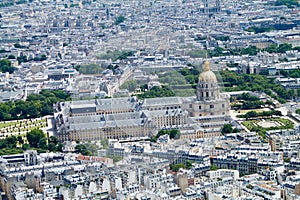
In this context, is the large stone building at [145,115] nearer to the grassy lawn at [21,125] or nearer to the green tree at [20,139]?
the grassy lawn at [21,125]

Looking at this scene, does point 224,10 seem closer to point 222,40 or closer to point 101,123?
point 222,40

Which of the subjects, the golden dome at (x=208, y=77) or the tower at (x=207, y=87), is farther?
the golden dome at (x=208, y=77)

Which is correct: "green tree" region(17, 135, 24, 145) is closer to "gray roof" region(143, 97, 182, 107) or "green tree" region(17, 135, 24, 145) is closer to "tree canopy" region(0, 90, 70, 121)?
"tree canopy" region(0, 90, 70, 121)

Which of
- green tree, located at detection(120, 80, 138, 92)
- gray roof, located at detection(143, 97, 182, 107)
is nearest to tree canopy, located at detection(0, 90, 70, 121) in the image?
green tree, located at detection(120, 80, 138, 92)

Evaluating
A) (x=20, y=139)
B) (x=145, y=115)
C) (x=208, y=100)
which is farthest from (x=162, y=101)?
(x=20, y=139)

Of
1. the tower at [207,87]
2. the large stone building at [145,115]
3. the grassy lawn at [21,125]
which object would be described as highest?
the tower at [207,87]

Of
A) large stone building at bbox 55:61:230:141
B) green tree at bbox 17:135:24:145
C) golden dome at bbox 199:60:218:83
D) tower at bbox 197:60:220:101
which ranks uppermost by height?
golden dome at bbox 199:60:218:83

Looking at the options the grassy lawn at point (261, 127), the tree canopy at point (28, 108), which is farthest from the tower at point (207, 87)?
the tree canopy at point (28, 108)

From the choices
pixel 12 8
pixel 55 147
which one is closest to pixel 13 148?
pixel 55 147
